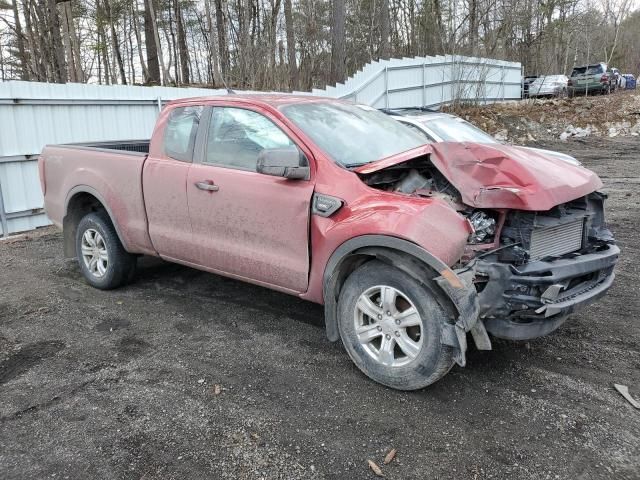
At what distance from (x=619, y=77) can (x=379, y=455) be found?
33500 mm

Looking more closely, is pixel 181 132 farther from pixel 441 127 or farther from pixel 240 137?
pixel 441 127

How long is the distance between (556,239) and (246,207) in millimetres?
2205

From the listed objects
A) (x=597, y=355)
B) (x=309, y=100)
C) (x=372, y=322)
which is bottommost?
(x=597, y=355)

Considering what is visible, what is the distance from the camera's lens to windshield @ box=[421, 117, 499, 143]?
27.3 ft

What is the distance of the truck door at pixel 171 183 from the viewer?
4602 millimetres

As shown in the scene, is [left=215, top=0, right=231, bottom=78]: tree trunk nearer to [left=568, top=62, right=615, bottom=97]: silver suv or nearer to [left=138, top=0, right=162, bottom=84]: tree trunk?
[left=138, top=0, right=162, bottom=84]: tree trunk

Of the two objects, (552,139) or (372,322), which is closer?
(372,322)

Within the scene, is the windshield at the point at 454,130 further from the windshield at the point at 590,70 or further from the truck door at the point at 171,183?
the windshield at the point at 590,70

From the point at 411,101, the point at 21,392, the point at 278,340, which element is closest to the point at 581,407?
the point at 278,340

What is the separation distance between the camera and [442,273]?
10.1ft

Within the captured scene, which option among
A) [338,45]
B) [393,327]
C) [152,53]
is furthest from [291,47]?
[393,327]

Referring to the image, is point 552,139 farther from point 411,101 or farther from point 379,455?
point 379,455

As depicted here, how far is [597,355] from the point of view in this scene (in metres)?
3.91

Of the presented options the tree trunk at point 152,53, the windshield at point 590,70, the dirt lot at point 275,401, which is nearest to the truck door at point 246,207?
the dirt lot at point 275,401
